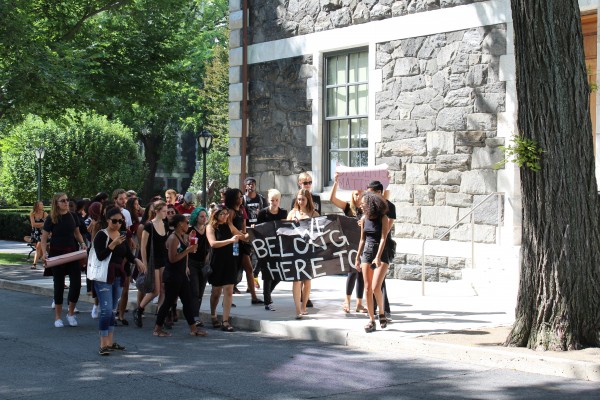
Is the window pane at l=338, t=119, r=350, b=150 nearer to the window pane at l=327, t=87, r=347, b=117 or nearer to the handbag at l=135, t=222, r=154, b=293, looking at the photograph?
the window pane at l=327, t=87, r=347, b=117

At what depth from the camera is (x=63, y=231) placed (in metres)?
12.6

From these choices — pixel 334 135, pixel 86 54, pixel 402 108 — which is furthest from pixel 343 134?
pixel 86 54

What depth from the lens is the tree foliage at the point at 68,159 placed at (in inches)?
1885

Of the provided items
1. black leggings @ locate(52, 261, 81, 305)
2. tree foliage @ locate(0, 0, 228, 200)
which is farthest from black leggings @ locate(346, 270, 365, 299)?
tree foliage @ locate(0, 0, 228, 200)

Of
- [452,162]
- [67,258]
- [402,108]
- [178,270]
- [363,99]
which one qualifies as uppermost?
[363,99]

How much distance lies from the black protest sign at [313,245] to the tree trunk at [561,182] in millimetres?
3661

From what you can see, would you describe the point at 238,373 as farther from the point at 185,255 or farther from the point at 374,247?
the point at 374,247

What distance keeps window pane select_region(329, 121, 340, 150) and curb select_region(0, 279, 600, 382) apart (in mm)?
6430

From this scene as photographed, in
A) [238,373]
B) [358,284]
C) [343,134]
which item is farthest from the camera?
[343,134]

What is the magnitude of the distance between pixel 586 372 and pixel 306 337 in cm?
370

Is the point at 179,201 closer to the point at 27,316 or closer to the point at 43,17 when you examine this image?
the point at 27,316

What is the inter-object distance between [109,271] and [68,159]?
39.8m

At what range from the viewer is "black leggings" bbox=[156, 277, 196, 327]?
1105 centimetres

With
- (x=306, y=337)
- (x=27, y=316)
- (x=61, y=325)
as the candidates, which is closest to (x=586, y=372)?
(x=306, y=337)
